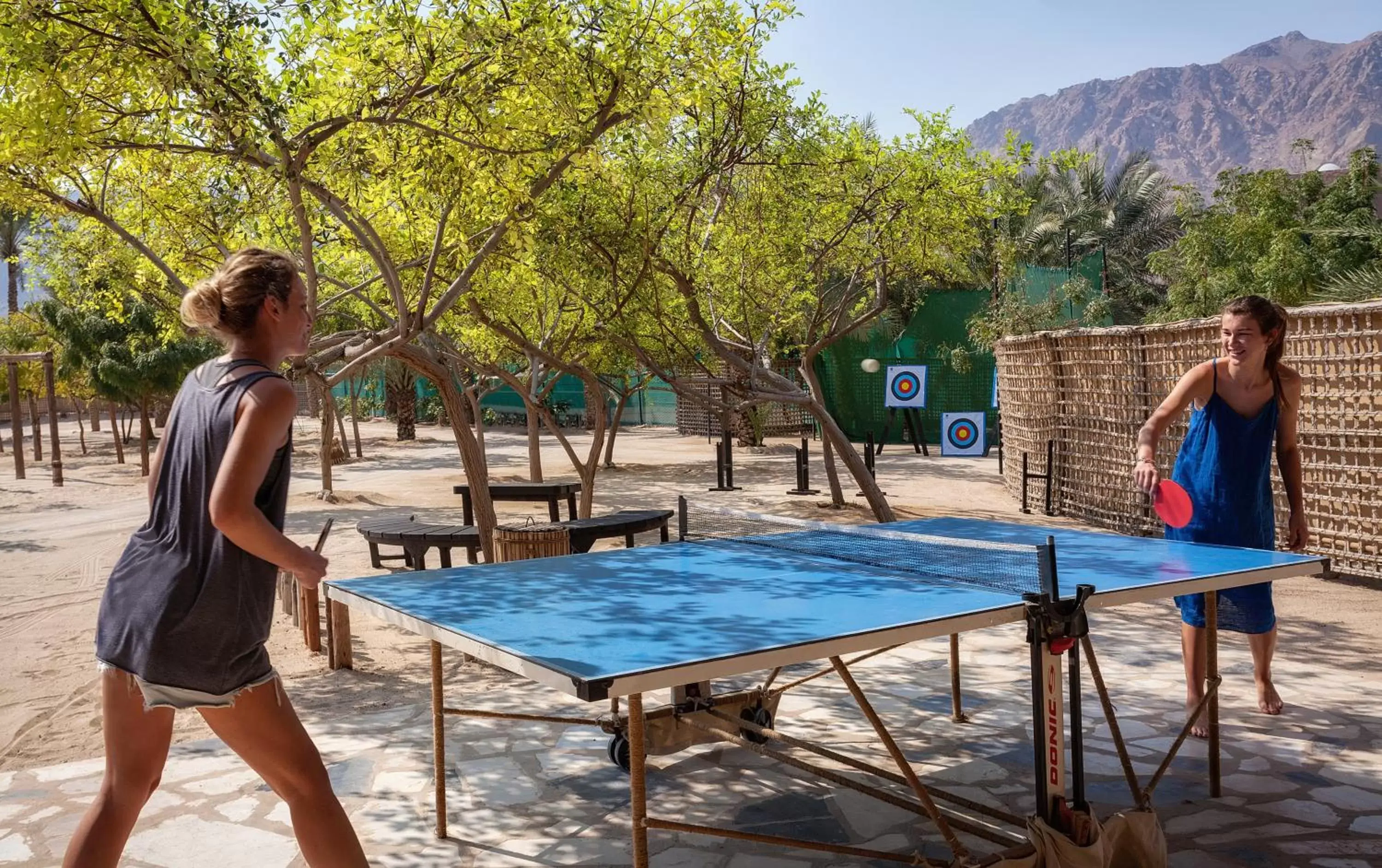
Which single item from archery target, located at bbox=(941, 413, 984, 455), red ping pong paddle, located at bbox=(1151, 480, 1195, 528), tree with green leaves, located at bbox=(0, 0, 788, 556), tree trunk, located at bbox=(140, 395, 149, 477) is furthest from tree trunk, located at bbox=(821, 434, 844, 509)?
tree trunk, located at bbox=(140, 395, 149, 477)

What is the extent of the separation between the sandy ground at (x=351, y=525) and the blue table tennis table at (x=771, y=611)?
1.91m

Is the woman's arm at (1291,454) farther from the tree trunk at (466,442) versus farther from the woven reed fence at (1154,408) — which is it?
the tree trunk at (466,442)

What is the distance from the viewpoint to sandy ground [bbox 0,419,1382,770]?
580 centimetres

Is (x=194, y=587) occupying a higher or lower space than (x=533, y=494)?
higher

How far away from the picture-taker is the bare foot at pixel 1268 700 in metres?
4.90

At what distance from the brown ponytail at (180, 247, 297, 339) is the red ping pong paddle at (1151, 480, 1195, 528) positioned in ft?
9.99

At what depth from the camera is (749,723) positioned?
4.14m

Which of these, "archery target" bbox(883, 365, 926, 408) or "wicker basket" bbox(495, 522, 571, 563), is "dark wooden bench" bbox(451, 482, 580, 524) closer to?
"wicker basket" bbox(495, 522, 571, 563)

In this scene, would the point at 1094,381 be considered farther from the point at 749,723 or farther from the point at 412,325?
the point at 749,723

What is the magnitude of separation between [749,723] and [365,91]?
12.9 feet

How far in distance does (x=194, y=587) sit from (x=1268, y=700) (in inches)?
170

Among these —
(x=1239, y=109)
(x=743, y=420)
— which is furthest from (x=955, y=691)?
(x=1239, y=109)

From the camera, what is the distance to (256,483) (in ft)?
7.91

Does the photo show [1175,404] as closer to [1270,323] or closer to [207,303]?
[1270,323]
